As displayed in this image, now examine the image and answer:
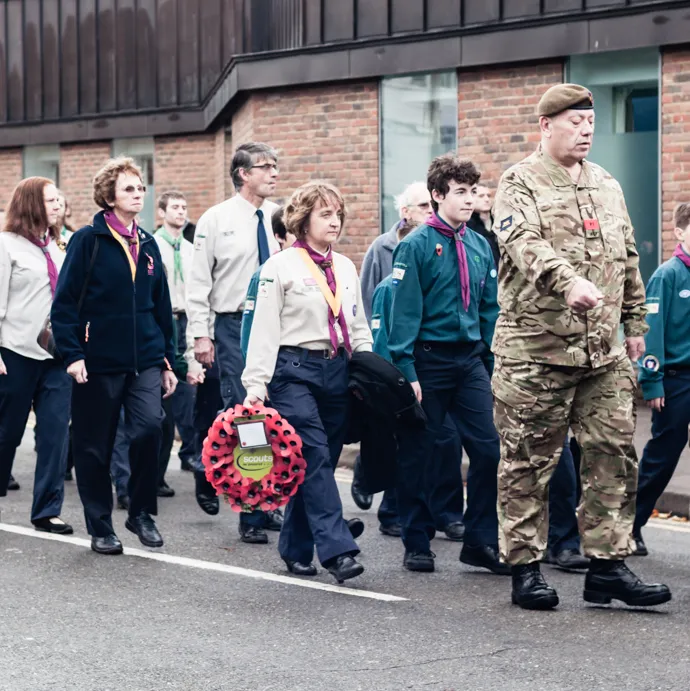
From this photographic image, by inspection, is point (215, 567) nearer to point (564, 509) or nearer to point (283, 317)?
point (283, 317)

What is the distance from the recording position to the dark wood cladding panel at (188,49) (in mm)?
21172

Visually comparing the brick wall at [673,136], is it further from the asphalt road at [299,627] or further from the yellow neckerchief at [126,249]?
the yellow neckerchief at [126,249]

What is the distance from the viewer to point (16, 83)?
24.3m

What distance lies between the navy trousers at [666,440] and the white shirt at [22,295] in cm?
339

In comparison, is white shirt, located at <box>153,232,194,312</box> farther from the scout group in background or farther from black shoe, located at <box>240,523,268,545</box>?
black shoe, located at <box>240,523,268,545</box>

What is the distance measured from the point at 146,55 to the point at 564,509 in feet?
52.4

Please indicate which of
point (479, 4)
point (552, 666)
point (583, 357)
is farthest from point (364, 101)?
point (552, 666)

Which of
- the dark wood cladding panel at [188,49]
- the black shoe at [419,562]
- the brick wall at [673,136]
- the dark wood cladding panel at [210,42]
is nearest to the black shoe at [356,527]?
the black shoe at [419,562]

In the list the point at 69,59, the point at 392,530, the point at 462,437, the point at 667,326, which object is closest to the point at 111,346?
the point at 462,437

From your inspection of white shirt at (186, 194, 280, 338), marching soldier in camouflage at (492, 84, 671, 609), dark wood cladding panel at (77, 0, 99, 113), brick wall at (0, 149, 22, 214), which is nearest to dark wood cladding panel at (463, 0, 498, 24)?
white shirt at (186, 194, 280, 338)

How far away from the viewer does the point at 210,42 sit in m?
20.9

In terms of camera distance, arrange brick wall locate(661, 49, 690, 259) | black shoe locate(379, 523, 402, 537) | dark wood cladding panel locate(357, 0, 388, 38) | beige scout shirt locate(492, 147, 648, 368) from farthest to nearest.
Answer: dark wood cladding panel locate(357, 0, 388, 38), brick wall locate(661, 49, 690, 259), black shoe locate(379, 523, 402, 537), beige scout shirt locate(492, 147, 648, 368)

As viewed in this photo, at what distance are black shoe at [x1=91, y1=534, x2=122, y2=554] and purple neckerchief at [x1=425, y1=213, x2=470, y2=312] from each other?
2165 mm

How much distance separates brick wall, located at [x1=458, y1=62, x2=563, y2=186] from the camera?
47.6 feet
